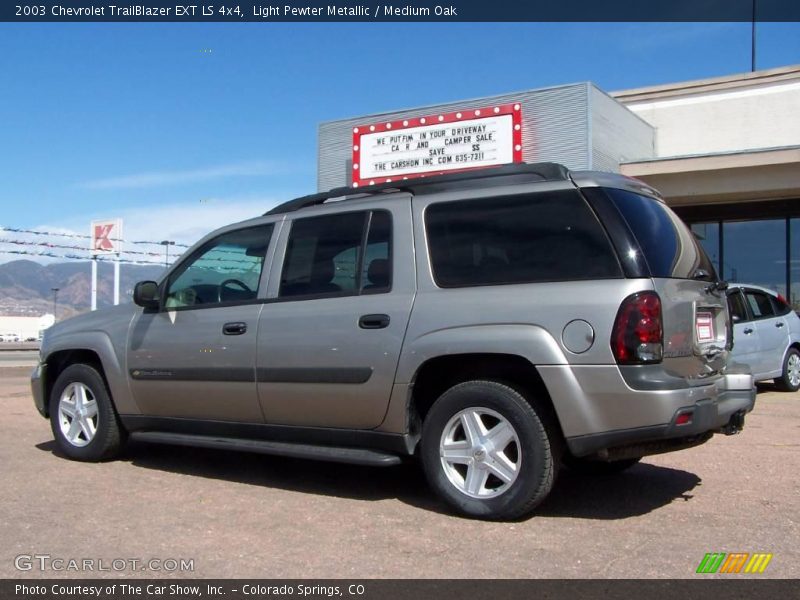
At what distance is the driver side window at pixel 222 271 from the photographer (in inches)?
227

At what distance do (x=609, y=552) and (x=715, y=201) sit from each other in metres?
14.7

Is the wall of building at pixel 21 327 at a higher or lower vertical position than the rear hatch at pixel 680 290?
lower

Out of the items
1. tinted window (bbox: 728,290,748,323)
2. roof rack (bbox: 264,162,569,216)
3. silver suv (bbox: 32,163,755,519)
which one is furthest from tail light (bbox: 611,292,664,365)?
tinted window (bbox: 728,290,748,323)

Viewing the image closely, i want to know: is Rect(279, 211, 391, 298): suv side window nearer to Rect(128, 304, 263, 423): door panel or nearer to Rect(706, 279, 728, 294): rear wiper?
Rect(128, 304, 263, 423): door panel

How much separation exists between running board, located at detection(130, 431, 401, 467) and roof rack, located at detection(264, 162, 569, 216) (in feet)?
5.34

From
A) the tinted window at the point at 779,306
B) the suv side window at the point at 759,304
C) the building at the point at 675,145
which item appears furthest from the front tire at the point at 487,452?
the building at the point at 675,145

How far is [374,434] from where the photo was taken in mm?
5008

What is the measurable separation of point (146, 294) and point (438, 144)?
37.0 feet

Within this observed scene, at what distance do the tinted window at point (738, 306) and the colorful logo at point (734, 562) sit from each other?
721 centimetres

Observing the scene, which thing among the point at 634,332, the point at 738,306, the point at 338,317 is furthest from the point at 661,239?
the point at 738,306

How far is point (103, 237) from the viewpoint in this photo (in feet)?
121

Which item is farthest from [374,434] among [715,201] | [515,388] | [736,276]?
[736,276]

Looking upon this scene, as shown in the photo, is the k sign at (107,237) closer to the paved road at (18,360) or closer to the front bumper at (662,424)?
the paved road at (18,360)
